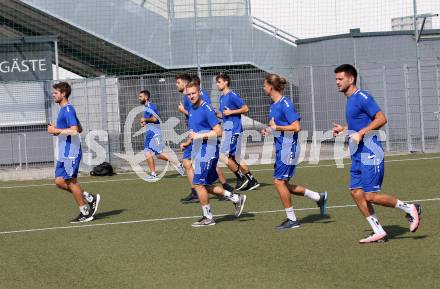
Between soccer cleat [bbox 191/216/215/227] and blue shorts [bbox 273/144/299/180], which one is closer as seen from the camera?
blue shorts [bbox 273/144/299/180]

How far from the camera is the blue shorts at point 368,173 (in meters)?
10.3

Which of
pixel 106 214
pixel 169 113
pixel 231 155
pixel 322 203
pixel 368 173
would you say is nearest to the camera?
pixel 368 173

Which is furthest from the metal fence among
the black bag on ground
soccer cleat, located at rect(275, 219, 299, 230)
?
soccer cleat, located at rect(275, 219, 299, 230)

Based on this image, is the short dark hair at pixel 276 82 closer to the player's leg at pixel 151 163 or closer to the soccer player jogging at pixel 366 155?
the soccer player jogging at pixel 366 155

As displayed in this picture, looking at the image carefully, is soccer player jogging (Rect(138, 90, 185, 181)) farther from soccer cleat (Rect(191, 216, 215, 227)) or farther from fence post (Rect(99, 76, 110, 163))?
soccer cleat (Rect(191, 216, 215, 227))

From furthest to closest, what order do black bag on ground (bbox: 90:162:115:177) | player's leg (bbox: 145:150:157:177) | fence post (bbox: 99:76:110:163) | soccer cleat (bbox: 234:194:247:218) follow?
fence post (bbox: 99:76:110:163), black bag on ground (bbox: 90:162:115:177), player's leg (bbox: 145:150:157:177), soccer cleat (bbox: 234:194:247:218)

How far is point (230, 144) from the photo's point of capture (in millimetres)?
17344

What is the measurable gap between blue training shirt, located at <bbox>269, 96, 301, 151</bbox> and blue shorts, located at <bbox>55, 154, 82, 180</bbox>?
10.6 feet

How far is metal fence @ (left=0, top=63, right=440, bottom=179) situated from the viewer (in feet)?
79.4

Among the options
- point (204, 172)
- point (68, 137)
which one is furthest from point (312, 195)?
point (68, 137)

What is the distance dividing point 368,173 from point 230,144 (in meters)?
7.19

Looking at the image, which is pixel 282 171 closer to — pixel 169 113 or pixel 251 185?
pixel 251 185

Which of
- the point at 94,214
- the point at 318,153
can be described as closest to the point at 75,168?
the point at 94,214

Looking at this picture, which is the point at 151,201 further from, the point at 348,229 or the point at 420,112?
the point at 420,112
